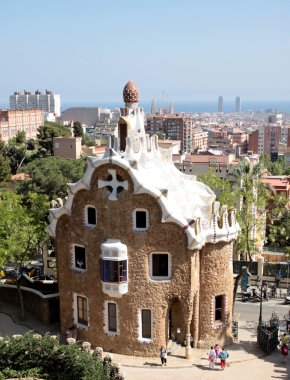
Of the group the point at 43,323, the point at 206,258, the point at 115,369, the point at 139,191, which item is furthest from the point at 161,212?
the point at 43,323

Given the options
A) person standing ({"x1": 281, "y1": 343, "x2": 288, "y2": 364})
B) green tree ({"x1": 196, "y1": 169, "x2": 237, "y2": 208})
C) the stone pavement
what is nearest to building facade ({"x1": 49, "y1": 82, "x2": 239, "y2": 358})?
the stone pavement

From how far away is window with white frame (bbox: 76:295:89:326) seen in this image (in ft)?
92.7

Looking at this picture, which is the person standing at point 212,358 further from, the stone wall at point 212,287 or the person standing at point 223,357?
the stone wall at point 212,287

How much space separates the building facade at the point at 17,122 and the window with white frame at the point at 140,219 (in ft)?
409

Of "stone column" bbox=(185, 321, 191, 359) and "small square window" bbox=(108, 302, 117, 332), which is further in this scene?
"small square window" bbox=(108, 302, 117, 332)

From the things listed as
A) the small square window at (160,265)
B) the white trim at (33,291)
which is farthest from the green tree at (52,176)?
the small square window at (160,265)

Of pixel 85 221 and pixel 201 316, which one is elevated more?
pixel 85 221

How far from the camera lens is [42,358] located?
24.9 m

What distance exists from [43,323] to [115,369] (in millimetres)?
9828

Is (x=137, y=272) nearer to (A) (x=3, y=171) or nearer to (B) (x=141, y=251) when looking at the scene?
(B) (x=141, y=251)

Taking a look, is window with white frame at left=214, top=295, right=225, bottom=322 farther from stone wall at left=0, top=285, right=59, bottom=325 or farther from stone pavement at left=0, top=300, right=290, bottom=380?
stone wall at left=0, top=285, right=59, bottom=325

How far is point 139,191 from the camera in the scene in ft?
82.9

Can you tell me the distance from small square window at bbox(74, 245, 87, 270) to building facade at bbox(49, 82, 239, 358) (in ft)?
0.19

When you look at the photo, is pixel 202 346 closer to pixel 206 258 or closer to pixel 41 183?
pixel 206 258
